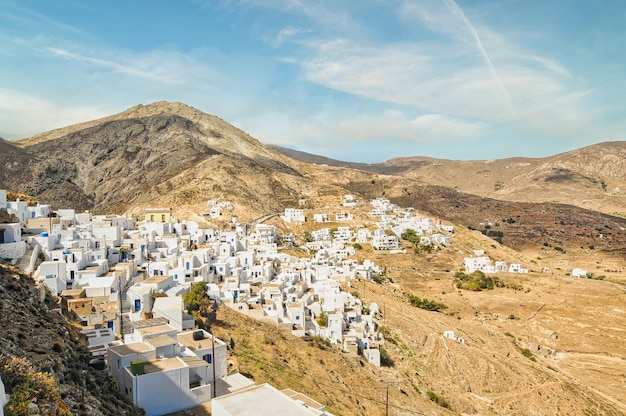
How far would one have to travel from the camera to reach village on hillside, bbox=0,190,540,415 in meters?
10.7

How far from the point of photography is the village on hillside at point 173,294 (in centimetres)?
1067

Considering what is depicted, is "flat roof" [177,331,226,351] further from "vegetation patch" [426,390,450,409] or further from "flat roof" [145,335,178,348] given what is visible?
"vegetation patch" [426,390,450,409]

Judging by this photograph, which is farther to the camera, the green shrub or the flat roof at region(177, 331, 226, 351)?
the green shrub

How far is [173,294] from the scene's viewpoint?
20.0 meters

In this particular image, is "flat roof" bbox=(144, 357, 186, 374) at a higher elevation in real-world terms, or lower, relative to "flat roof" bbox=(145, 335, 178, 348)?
lower

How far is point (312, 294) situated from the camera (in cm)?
A: 2780

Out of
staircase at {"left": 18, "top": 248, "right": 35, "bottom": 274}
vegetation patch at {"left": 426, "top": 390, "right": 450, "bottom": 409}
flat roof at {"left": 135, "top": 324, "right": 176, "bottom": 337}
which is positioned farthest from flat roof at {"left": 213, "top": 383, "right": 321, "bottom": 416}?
vegetation patch at {"left": 426, "top": 390, "right": 450, "bottom": 409}

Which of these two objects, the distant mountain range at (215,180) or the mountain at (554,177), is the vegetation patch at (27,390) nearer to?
the distant mountain range at (215,180)

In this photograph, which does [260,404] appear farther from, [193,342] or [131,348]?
[193,342]

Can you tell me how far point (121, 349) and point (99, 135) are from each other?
295 ft

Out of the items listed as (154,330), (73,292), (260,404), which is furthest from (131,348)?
(73,292)

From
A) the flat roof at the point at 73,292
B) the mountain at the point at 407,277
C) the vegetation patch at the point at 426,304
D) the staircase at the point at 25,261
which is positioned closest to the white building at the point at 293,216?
the mountain at the point at 407,277

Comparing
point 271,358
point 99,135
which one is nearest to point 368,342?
point 271,358

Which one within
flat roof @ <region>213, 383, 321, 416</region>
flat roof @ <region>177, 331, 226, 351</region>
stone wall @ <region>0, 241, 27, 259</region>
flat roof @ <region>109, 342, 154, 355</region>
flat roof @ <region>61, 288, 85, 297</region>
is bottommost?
flat roof @ <region>177, 331, 226, 351</region>
